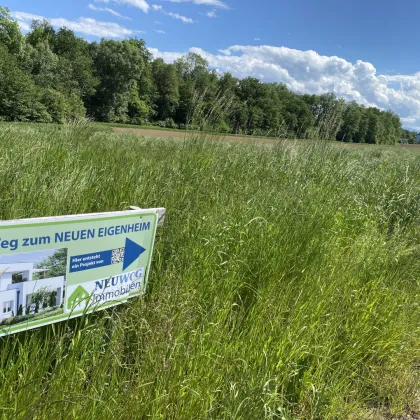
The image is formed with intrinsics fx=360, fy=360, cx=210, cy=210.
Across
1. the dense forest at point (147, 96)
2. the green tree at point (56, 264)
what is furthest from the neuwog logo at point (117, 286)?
the dense forest at point (147, 96)

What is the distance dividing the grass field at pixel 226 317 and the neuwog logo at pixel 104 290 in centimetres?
11

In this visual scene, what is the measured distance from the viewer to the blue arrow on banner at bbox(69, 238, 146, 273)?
160 cm

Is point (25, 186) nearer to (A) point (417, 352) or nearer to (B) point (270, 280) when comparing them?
(B) point (270, 280)

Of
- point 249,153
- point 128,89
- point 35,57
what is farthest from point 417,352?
point 128,89

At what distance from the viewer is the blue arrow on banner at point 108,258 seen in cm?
160

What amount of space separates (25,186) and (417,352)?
2962mm

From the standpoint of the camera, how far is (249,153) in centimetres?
602

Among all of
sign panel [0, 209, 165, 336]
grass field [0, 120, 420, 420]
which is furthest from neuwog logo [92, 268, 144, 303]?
grass field [0, 120, 420, 420]

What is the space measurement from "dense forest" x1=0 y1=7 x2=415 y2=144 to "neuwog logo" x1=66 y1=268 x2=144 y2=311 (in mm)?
3132

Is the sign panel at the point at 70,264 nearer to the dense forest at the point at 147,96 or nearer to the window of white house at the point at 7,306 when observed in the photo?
the window of white house at the point at 7,306

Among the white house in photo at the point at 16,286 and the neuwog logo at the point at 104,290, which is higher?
the white house in photo at the point at 16,286

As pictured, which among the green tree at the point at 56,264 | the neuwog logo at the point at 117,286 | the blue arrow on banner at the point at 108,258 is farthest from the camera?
the neuwog logo at the point at 117,286

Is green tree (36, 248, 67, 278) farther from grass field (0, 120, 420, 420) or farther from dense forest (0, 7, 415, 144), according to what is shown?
dense forest (0, 7, 415, 144)

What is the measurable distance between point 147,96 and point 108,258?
77790 millimetres
